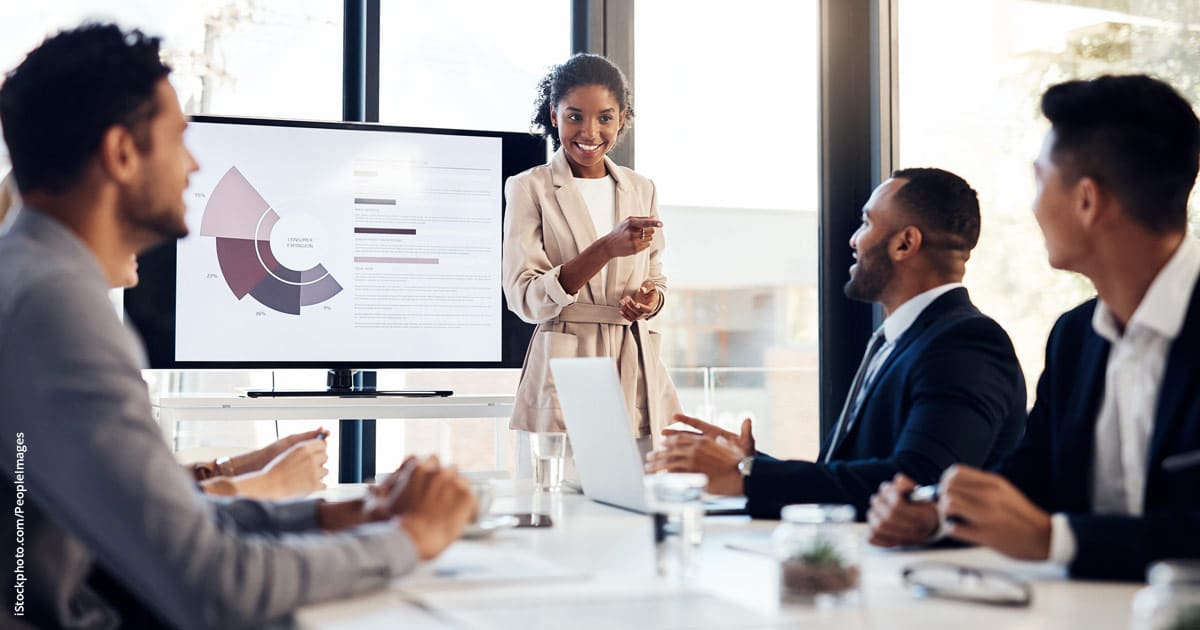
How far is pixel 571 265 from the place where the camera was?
3078 millimetres

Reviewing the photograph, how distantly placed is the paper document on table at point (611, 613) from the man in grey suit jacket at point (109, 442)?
142mm

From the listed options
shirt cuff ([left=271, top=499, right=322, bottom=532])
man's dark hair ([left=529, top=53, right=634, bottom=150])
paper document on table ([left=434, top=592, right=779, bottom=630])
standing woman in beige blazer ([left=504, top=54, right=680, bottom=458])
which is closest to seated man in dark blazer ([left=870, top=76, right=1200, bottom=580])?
paper document on table ([left=434, top=592, right=779, bottom=630])

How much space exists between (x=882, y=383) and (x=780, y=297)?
236cm

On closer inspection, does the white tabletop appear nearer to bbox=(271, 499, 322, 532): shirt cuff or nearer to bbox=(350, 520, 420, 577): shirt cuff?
bbox=(271, 499, 322, 532): shirt cuff

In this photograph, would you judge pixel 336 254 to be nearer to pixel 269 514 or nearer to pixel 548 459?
pixel 548 459

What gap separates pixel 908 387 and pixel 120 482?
1382 millimetres

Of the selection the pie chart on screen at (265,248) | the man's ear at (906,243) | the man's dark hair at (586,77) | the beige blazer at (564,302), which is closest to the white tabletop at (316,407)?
the pie chart on screen at (265,248)

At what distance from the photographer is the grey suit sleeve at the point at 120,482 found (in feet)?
3.47

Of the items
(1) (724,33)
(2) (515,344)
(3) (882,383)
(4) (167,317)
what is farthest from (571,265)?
(1) (724,33)

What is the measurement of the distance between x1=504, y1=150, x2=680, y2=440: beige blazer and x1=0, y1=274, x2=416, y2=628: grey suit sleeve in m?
2.00

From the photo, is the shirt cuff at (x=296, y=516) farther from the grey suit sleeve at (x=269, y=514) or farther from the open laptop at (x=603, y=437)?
the open laptop at (x=603, y=437)

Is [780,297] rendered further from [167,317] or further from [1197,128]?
[1197,128]

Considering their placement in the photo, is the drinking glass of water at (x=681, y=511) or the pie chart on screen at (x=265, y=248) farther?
the pie chart on screen at (x=265, y=248)

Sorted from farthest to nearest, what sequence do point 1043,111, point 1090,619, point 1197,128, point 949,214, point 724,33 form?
1. point 724,33
2. point 949,214
3. point 1043,111
4. point 1197,128
5. point 1090,619
